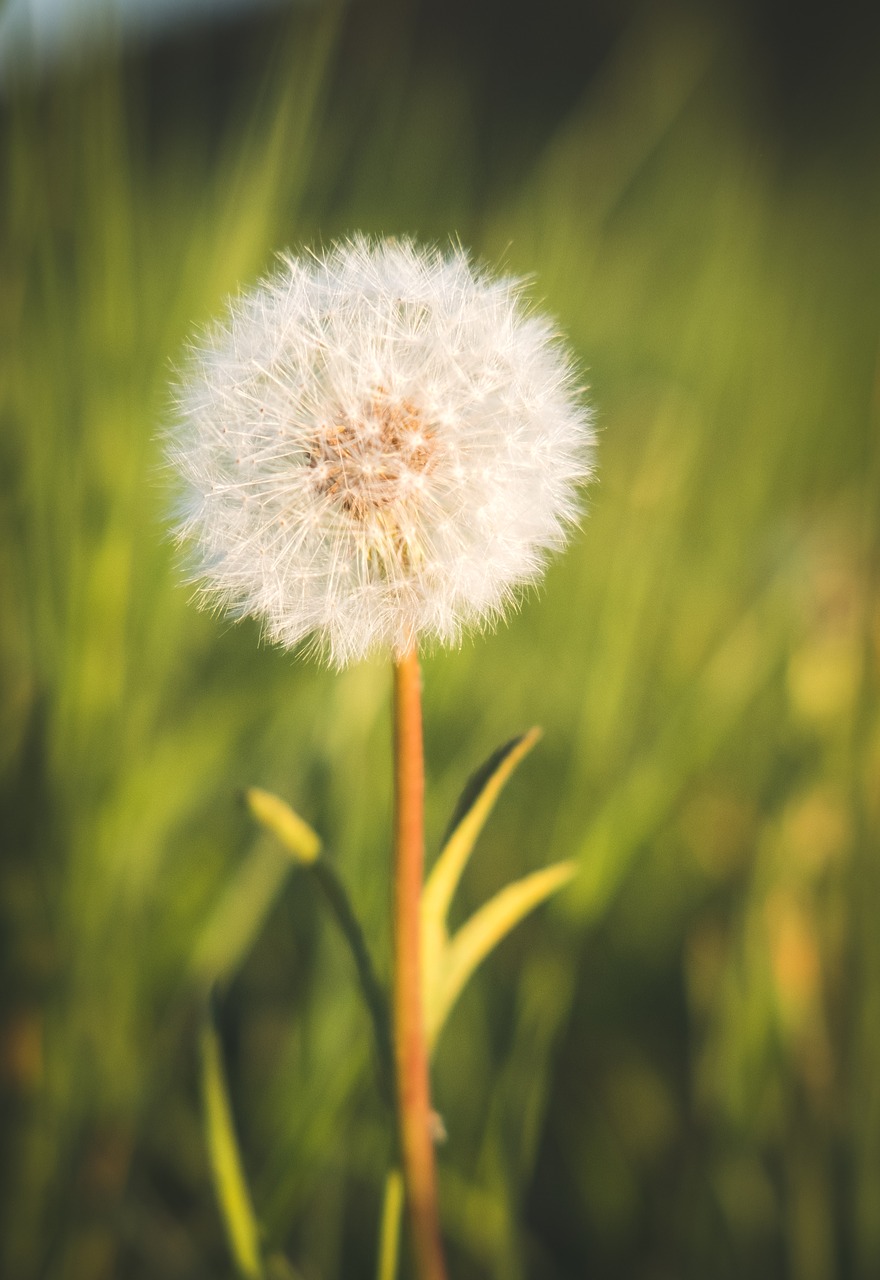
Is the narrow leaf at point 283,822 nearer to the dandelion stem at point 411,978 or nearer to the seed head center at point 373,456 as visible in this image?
the dandelion stem at point 411,978

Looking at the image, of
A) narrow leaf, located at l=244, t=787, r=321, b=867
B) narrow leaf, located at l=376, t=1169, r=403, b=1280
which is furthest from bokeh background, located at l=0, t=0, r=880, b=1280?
narrow leaf, located at l=376, t=1169, r=403, b=1280

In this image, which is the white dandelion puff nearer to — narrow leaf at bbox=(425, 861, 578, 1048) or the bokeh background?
the bokeh background

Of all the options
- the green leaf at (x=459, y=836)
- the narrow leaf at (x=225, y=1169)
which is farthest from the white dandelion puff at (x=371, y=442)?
the narrow leaf at (x=225, y=1169)

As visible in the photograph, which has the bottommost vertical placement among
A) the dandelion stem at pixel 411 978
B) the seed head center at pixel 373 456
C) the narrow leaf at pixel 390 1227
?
the narrow leaf at pixel 390 1227

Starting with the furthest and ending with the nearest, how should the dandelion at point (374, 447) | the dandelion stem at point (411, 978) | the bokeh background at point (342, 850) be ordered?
the bokeh background at point (342, 850) → the dandelion at point (374, 447) → the dandelion stem at point (411, 978)

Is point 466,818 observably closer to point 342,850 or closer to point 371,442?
point 371,442

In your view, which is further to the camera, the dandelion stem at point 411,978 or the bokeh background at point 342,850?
the bokeh background at point 342,850

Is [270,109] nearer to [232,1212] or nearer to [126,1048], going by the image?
[126,1048]
